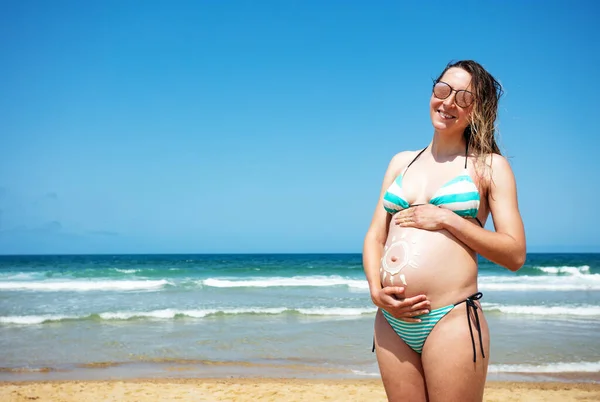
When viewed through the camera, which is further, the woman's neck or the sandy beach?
the sandy beach

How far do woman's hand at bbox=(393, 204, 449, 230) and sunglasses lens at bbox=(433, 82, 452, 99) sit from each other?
1.64ft

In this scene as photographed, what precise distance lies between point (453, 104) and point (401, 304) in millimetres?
900

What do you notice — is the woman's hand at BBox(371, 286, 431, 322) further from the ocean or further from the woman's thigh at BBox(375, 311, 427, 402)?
the ocean

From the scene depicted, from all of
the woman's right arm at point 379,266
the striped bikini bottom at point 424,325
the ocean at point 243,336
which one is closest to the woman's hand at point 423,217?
the woman's right arm at point 379,266

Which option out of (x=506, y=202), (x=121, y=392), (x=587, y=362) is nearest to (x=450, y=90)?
(x=506, y=202)

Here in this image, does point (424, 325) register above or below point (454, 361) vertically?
above

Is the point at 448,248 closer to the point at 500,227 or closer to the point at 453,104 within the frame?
the point at 500,227

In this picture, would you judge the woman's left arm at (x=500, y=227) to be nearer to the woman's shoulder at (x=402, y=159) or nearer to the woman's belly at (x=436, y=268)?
the woman's belly at (x=436, y=268)

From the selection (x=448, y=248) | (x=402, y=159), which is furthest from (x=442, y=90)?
(x=448, y=248)

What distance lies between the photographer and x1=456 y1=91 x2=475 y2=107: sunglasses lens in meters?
2.28

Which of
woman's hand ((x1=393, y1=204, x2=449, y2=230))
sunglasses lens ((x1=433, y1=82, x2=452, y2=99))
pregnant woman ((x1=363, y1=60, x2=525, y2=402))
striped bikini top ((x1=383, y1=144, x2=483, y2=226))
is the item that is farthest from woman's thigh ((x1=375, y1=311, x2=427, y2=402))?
sunglasses lens ((x1=433, y1=82, x2=452, y2=99))

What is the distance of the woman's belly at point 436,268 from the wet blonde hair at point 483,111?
41 centimetres

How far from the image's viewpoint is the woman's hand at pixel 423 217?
7.22 feet

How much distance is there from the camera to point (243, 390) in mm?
6609
